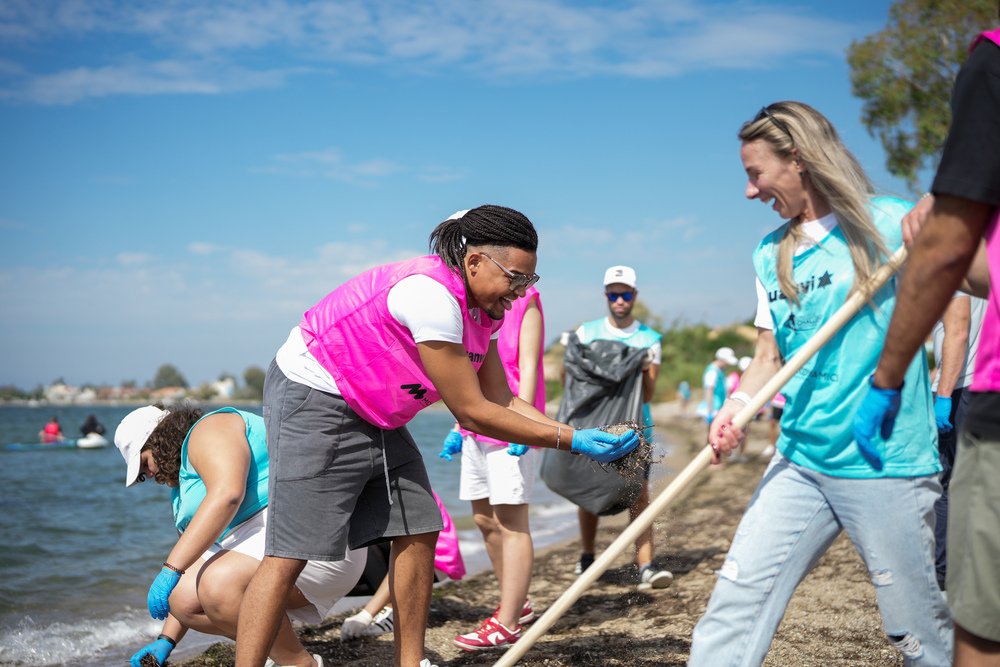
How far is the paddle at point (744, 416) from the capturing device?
195 cm

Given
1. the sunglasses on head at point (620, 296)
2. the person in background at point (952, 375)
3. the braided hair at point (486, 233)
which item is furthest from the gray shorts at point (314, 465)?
the sunglasses on head at point (620, 296)

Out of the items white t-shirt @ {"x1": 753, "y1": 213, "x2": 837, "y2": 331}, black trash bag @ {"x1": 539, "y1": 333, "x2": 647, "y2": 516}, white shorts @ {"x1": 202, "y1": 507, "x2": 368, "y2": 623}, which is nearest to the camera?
white t-shirt @ {"x1": 753, "y1": 213, "x2": 837, "y2": 331}

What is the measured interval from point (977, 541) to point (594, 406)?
3368 mm

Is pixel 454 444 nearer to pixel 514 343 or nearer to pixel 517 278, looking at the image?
pixel 514 343

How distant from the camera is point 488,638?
3.60 m

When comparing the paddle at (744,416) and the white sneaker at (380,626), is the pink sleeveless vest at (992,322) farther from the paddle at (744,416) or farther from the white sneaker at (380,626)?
the white sneaker at (380,626)

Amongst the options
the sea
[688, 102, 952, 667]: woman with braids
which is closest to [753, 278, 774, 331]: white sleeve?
[688, 102, 952, 667]: woman with braids

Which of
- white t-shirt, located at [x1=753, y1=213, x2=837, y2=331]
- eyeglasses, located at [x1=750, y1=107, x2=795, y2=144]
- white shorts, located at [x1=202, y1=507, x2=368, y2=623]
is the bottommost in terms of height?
white shorts, located at [x1=202, y1=507, x2=368, y2=623]

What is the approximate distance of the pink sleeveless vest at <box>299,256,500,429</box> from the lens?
8.02 feet

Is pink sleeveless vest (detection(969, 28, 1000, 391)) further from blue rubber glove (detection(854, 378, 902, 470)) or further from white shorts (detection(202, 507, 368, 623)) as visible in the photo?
white shorts (detection(202, 507, 368, 623))

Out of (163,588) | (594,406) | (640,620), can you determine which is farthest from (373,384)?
(594,406)

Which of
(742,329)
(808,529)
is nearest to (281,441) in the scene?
(808,529)

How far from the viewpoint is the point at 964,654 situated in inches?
55.5

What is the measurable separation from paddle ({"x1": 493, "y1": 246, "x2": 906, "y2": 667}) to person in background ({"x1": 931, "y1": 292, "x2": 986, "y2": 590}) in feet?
4.09
